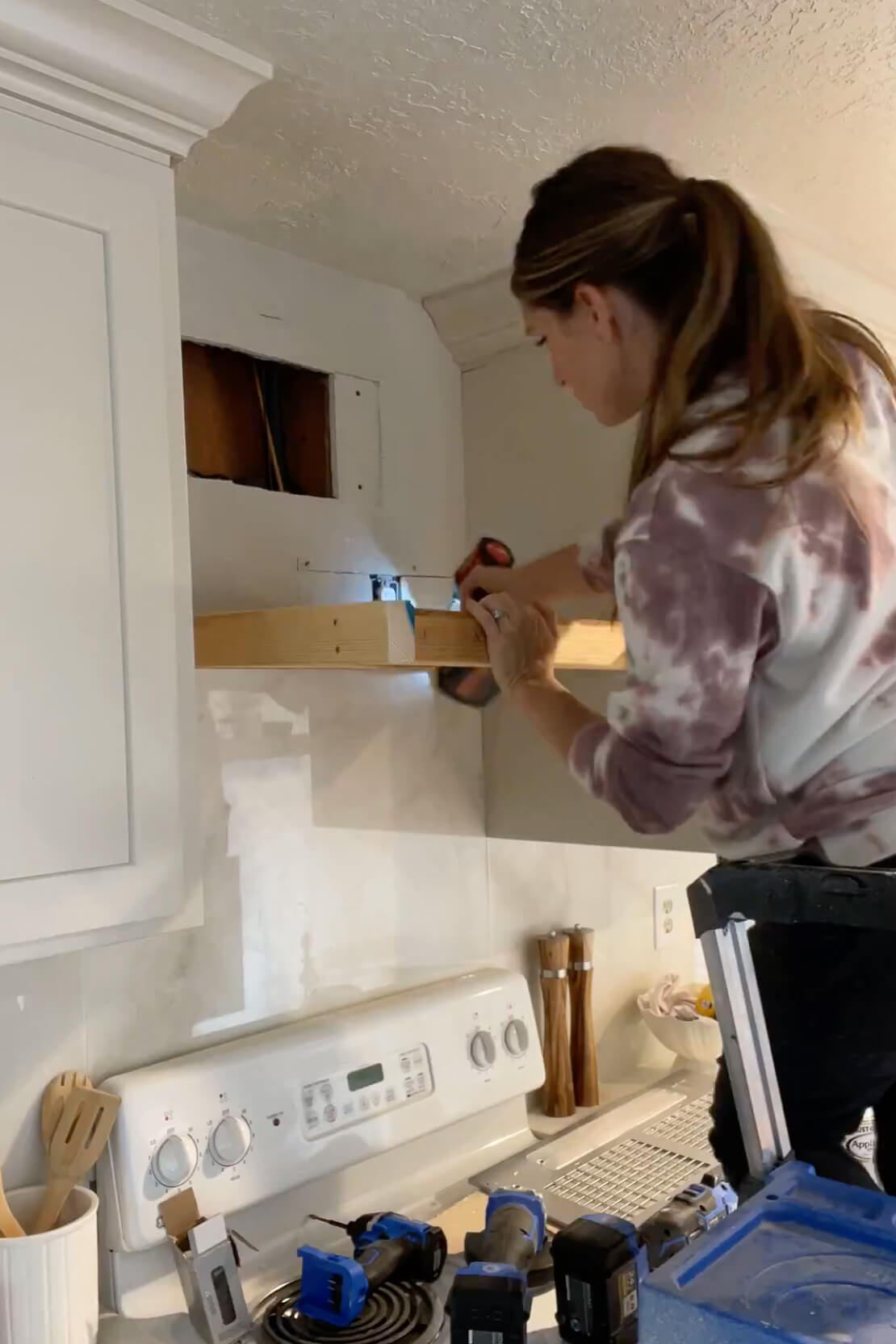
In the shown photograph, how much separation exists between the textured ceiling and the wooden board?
1.53 ft

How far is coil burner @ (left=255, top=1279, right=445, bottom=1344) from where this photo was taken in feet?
3.42

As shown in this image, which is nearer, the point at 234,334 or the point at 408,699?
the point at 234,334

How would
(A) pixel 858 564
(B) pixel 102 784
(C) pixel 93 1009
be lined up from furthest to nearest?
(C) pixel 93 1009 → (B) pixel 102 784 → (A) pixel 858 564

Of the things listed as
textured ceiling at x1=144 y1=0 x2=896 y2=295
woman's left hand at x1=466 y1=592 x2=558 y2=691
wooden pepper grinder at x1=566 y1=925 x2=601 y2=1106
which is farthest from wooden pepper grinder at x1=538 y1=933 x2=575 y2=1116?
textured ceiling at x1=144 y1=0 x2=896 y2=295

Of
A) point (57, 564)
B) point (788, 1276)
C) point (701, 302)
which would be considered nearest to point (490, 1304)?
point (788, 1276)

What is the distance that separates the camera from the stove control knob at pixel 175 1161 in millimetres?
1131

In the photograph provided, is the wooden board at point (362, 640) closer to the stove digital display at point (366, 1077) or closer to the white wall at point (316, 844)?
the white wall at point (316, 844)

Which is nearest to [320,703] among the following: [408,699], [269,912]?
[408,699]

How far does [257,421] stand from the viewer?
139 centimetres

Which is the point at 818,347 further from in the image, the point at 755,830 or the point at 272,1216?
the point at 272,1216

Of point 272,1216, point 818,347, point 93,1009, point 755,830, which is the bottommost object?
point 272,1216

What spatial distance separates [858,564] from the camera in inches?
31.7

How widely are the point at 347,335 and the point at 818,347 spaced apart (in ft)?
2.44

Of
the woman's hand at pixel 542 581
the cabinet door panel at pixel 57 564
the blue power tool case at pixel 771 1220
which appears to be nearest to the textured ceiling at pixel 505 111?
the cabinet door panel at pixel 57 564
